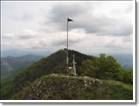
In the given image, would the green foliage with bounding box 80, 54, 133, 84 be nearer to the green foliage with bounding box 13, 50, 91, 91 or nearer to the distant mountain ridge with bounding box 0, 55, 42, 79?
the green foliage with bounding box 13, 50, 91, 91

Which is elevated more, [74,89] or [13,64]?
[13,64]

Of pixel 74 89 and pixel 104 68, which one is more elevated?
pixel 104 68

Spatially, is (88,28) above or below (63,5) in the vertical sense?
below

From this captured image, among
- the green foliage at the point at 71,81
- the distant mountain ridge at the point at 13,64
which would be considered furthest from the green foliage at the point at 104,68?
the distant mountain ridge at the point at 13,64

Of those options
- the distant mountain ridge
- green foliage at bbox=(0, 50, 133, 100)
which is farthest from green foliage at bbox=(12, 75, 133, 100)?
the distant mountain ridge

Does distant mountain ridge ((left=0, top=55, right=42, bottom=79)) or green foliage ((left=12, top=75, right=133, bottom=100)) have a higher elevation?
distant mountain ridge ((left=0, top=55, right=42, bottom=79))

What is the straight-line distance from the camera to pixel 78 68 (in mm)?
2111

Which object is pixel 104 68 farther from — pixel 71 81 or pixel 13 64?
pixel 13 64

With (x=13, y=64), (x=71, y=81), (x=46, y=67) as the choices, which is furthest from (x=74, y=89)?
(x=13, y=64)

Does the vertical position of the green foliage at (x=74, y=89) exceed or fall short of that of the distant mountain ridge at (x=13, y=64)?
it falls short

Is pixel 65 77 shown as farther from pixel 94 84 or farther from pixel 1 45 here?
pixel 1 45

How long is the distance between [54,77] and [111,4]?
0.54 m

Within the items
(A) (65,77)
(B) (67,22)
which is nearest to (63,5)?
(B) (67,22)

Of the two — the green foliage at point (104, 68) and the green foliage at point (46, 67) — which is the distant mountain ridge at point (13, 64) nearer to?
the green foliage at point (46, 67)
